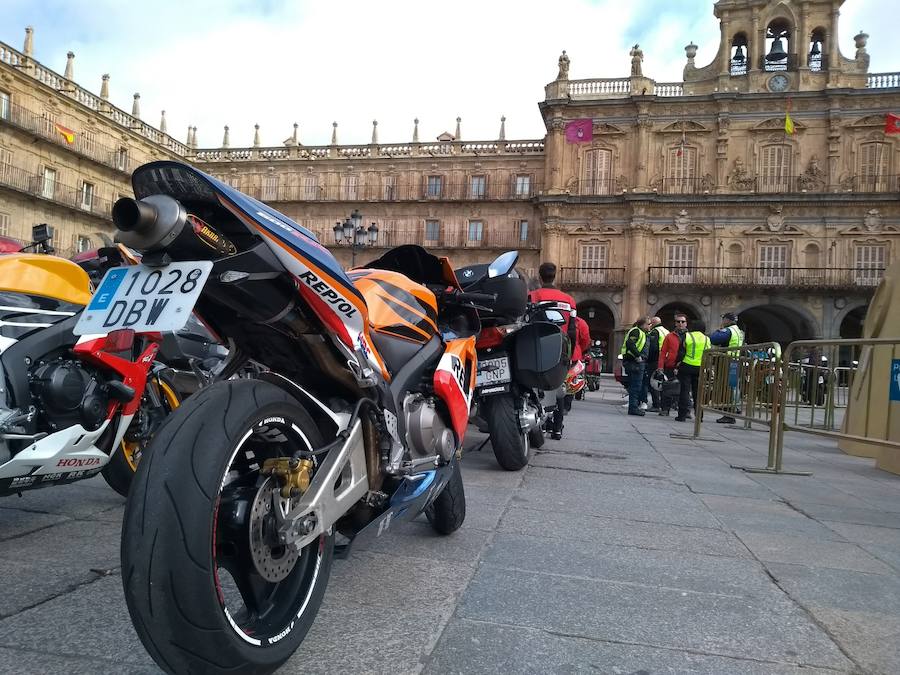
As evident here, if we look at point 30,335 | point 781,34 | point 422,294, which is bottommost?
point 30,335

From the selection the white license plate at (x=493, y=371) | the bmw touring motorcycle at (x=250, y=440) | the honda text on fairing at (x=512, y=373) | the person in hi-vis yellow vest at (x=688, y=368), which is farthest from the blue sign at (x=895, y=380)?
the bmw touring motorcycle at (x=250, y=440)

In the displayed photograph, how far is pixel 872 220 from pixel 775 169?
5.49 m

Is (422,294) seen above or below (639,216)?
below

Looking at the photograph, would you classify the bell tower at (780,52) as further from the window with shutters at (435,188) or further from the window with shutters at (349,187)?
the window with shutters at (349,187)

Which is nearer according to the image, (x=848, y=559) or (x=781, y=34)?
(x=848, y=559)

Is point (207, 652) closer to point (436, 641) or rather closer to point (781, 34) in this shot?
point (436, 641)

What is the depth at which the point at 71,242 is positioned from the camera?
110 ft

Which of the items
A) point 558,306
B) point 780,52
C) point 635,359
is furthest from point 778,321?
point 558,306

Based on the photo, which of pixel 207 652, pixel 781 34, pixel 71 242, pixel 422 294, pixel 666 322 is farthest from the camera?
pixel 666 322

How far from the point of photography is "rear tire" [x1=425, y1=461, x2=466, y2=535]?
273 centimetres

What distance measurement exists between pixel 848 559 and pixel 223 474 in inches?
111

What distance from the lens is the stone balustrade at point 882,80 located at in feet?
111

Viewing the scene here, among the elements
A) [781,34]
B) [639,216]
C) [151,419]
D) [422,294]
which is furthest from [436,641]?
[781,34]

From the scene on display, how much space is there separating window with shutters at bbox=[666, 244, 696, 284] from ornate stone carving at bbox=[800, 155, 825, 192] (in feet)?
21.9
